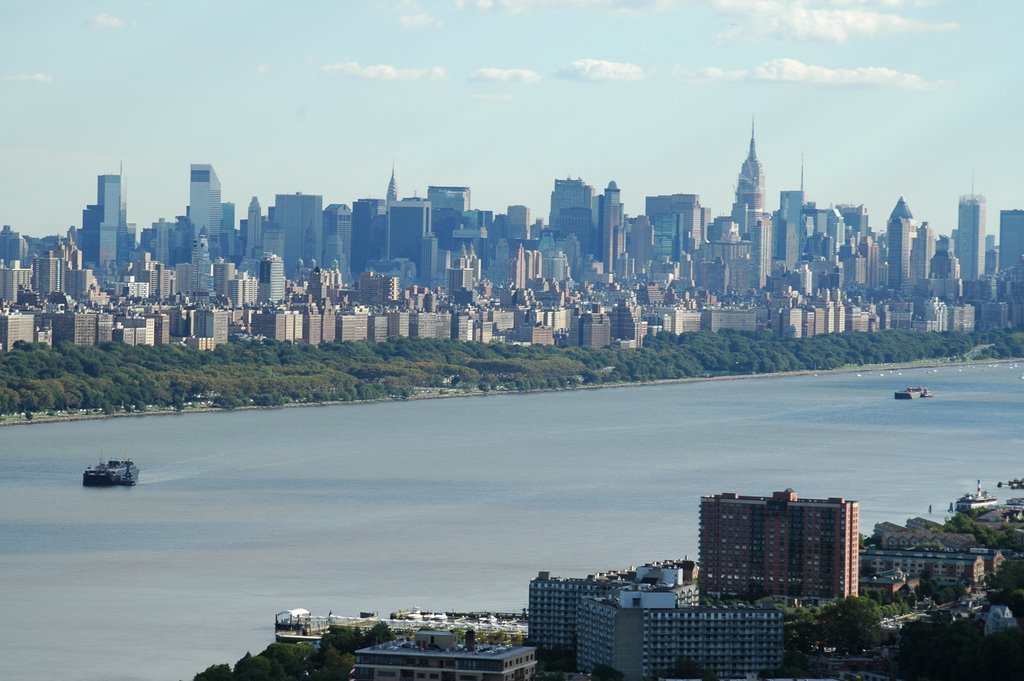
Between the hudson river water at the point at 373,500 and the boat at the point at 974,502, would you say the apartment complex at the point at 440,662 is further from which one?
the boat at the point at 974,502

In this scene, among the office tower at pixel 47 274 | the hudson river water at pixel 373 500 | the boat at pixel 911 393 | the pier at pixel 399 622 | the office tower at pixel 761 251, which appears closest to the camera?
the pier at pixel 399 622

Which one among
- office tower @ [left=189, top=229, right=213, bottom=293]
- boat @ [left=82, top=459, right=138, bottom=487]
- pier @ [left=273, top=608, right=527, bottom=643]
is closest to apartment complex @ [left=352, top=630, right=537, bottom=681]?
pier @ [left=273, top=608, right=527, bottom=643]

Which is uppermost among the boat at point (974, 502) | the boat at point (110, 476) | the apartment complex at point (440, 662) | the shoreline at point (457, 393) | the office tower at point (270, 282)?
the office tower at point (270, 282)

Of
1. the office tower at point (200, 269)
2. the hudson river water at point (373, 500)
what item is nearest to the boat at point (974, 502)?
the hudson river water at point (373, 500)

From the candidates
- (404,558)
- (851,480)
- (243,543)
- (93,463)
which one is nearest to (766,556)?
(404,558)

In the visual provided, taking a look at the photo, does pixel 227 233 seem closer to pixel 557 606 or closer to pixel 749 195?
pixel 749 195
